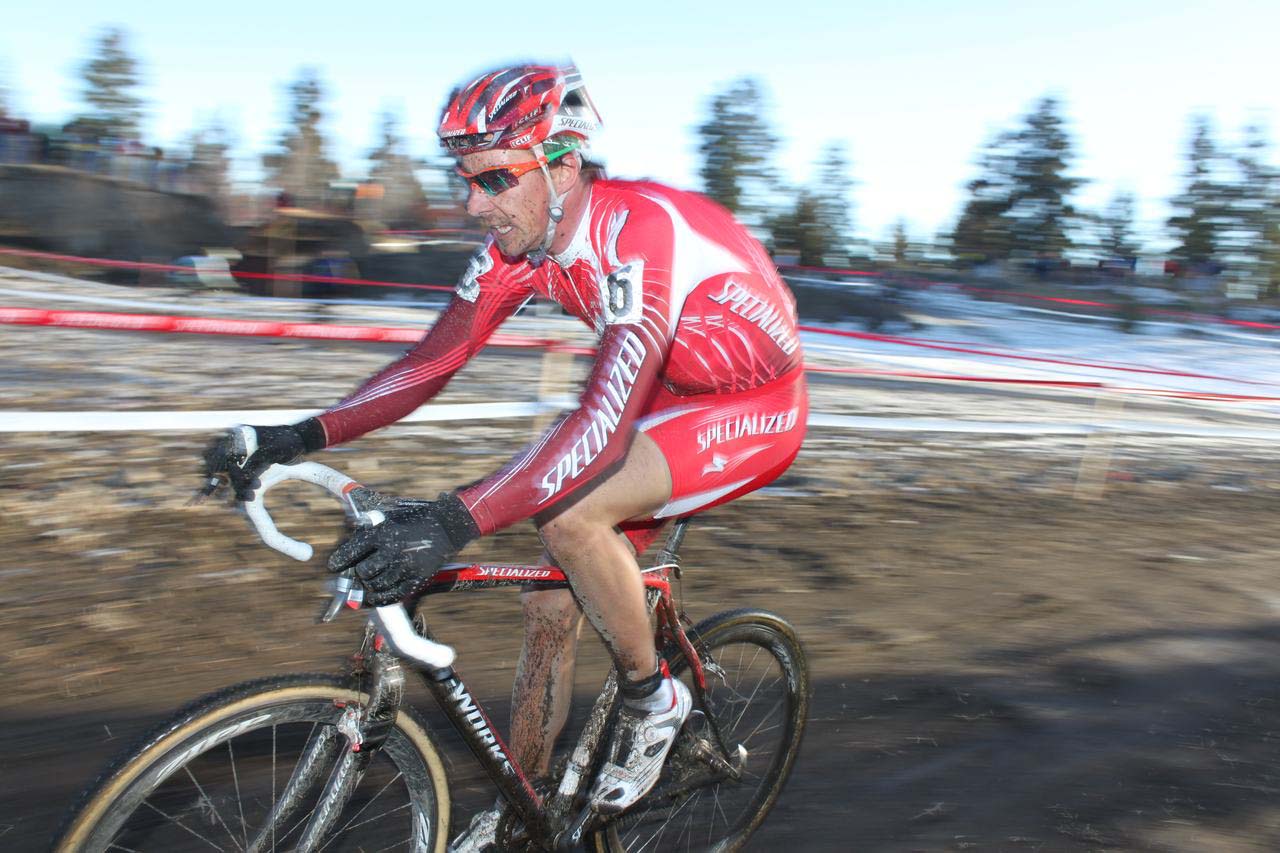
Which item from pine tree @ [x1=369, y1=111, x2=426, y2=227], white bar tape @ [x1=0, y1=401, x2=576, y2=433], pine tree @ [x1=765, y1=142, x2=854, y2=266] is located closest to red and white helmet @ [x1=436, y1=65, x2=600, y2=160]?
white bar tape @ [x1=0, y1=401, x2=576, y2=433]

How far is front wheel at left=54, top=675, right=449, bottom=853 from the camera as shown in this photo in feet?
6.36

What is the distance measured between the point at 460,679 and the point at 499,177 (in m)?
1.19

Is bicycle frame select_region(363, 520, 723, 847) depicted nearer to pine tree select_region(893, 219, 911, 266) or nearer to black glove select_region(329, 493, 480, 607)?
black glove select_region(329, 493, 480, 607)

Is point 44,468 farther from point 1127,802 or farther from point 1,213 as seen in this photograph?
point 1,213

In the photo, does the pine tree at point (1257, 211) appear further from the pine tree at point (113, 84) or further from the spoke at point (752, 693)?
the pine tree at point (113, 84)

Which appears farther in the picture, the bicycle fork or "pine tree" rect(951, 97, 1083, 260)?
"pine tree" rect(951, 97, 1083, 260)

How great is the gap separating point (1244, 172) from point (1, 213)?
124 feet

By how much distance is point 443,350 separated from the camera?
2.90 meters

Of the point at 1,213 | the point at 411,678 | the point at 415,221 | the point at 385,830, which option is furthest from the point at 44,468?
the point at 415,221

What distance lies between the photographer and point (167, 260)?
22.8 m

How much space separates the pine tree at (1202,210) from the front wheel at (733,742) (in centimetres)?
3903

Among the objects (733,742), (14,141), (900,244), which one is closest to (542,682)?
(733,742)

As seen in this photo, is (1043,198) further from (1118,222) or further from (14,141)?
(14,141)

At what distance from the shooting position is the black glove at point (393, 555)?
200 centimetres
